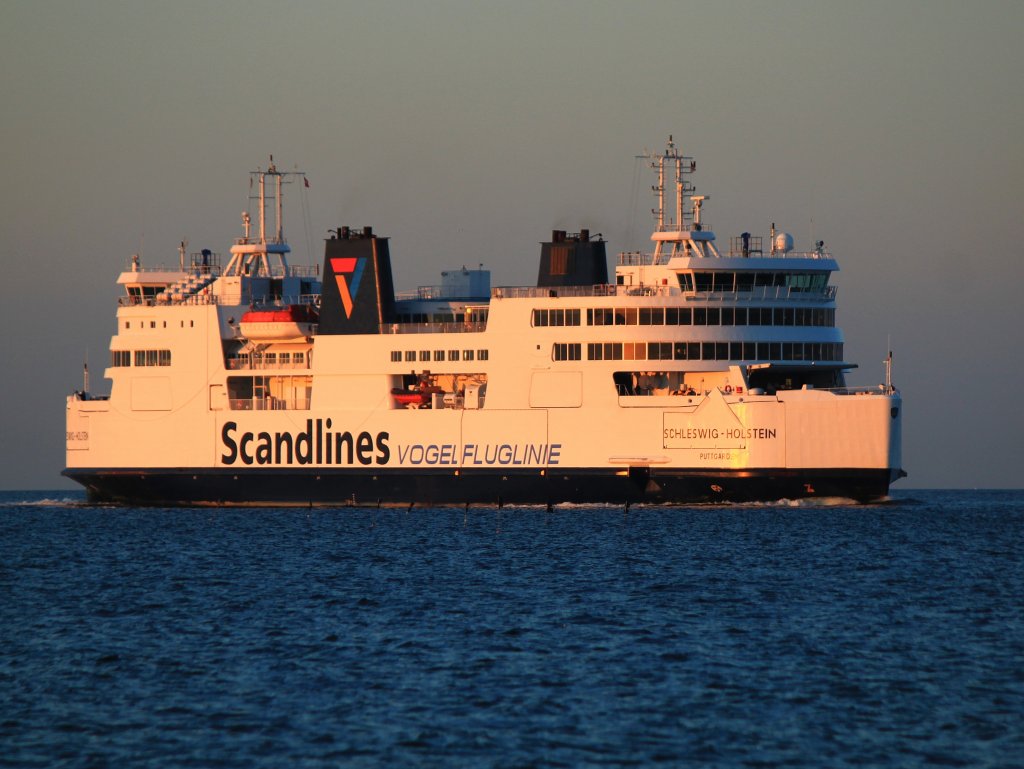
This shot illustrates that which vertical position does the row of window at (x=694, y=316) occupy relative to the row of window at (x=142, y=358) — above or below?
above

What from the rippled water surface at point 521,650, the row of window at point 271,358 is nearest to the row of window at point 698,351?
the rippled water surface at point 521,650

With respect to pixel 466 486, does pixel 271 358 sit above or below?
above

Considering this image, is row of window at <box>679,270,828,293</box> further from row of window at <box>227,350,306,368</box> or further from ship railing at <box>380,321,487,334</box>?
row of window at <box>227,350,306,368</box>

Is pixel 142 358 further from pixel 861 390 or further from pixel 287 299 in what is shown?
pixel 861 390

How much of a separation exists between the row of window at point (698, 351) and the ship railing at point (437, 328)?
4.56 m

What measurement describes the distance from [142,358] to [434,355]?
1348cm

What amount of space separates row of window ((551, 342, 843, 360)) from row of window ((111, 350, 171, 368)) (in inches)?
713

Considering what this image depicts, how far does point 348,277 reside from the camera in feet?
221

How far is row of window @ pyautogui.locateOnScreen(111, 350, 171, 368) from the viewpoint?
230 ft

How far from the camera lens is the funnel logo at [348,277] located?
67125mm

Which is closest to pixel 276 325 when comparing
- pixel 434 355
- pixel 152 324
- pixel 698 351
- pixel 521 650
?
pixel 152 324

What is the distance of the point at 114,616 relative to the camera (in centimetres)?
3662

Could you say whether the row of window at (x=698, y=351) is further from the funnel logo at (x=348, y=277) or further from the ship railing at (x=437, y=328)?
the funnel logo at (x=348, y=277)

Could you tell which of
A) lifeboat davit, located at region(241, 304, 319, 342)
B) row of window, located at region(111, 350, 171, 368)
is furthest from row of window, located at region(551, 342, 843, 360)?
row of window, located at region(111, 350, 171, 368)
